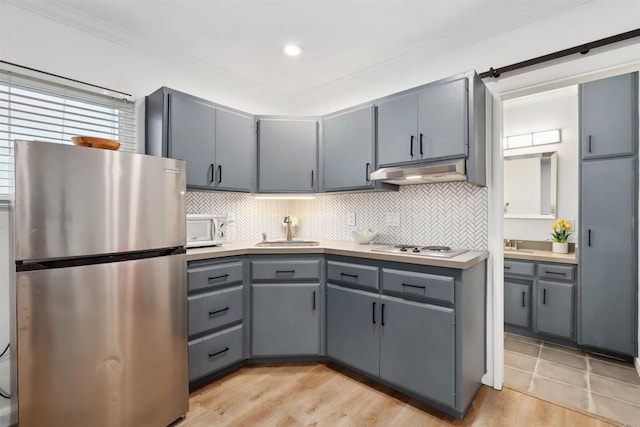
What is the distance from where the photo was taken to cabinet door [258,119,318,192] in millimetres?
2898

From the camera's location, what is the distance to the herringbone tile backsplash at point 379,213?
2402mm

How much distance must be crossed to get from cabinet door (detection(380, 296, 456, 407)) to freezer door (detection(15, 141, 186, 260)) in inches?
58.2

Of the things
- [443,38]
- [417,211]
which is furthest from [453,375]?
[443,38]

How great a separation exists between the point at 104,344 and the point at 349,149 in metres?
2.13

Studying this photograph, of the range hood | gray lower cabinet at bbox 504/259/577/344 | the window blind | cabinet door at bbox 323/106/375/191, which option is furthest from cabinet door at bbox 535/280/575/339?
the window blind

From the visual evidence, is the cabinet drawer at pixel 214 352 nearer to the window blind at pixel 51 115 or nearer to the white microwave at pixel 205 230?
the white microwave at pixel 205 230

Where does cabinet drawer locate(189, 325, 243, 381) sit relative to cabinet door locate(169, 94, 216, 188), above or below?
below

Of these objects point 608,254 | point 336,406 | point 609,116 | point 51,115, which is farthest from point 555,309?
point 51,115

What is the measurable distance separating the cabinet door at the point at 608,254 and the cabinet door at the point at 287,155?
2.42 meters

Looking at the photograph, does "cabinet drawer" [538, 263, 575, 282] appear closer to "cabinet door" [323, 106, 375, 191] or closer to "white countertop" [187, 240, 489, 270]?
"white countertop" [187, 240, 489, 270]

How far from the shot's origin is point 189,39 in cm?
244

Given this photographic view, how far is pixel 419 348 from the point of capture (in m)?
1.99

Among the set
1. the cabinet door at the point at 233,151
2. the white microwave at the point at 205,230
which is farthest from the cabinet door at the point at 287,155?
the white microwave at the point at 205,230

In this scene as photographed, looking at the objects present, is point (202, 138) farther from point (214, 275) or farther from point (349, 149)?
point (349, 149)
